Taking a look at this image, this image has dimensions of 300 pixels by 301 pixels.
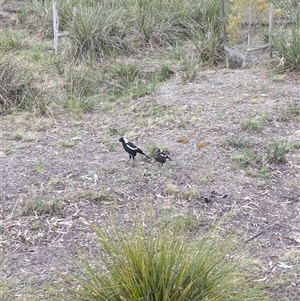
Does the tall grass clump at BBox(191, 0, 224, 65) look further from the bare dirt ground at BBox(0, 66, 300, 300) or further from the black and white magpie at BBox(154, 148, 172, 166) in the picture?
the black and white magpie at BBox(154, 148, 172, 166)

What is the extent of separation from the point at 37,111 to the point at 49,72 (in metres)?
1.37

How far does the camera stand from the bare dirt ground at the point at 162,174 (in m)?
4.29

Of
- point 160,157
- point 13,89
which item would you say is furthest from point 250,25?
point 160,157

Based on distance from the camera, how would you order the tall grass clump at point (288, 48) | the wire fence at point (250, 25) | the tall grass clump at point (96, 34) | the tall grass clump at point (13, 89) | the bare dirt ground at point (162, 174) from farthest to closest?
the tall grass clump at point (96, 34), the wire fence at point (250, 25), the tall grass clump at point (288, 48), the tall grass clump at point (13, 89), the bare dirt ground at point (162, 174)

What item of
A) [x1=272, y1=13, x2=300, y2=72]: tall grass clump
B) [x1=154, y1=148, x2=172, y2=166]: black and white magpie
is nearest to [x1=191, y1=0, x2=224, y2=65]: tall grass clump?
[x1=272, y1=13, x2=300, y2=72]: tall grass clump

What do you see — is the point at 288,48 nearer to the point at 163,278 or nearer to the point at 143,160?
the point at 143,160

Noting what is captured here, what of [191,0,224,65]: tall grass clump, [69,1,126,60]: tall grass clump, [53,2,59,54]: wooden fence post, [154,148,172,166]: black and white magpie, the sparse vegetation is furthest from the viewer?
[53,2,59,54]: wooden fence post

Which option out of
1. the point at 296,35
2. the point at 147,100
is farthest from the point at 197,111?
the point at 296,35

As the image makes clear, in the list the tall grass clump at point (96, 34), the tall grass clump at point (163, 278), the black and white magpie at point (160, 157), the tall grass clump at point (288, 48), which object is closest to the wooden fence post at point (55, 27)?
the tall grass clump at point (96, 34)

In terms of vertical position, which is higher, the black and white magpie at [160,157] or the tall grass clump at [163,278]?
the tall grass clump at [163,278]

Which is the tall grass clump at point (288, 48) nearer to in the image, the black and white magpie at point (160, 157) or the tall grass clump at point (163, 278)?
the black and white magpie at point (160, 157)

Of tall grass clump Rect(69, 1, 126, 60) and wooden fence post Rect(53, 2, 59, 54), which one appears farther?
wooden fence post Rect(53, 2, 59, 54)

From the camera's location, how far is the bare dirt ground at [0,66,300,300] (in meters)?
4.29

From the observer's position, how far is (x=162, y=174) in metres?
5.38
